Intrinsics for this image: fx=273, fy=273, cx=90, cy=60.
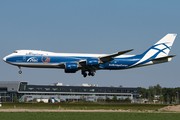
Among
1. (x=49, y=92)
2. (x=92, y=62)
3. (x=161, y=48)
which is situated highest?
(x=161, y=48)

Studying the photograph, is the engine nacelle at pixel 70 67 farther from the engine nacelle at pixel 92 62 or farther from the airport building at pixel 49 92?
the airport building at pixel 49 92

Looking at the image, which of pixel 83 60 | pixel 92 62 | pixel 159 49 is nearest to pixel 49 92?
pixel 159 49

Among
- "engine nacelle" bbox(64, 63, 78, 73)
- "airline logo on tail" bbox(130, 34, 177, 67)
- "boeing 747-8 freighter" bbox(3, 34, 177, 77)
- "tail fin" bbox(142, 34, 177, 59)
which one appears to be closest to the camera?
"boeing 747-8 freighter" bbox(3, 34, 177, 77)

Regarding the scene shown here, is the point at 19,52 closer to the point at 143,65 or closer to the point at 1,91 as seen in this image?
the point at 143,65

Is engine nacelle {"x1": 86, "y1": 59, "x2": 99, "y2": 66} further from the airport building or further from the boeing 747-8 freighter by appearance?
the airport building

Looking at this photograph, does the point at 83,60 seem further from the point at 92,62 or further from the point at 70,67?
the point at 70,67


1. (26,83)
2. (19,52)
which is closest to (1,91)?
(26,83)

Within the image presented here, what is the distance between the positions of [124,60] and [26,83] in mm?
78724

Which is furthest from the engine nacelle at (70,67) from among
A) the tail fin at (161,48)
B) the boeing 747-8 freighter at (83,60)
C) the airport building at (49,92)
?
the airport building at (49,92)

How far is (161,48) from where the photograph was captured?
58125 millimetres

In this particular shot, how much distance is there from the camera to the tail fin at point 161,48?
5685cm

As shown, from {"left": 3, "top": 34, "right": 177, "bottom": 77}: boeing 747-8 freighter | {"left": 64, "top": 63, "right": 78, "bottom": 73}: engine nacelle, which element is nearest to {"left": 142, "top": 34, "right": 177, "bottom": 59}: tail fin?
{"left": 3, "top": 34, "right": 177, "bottom": 77}: boeing 747-8 freighter

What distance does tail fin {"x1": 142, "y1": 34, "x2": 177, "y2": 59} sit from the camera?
5685cm

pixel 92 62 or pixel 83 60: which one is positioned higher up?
pixel 83 60
